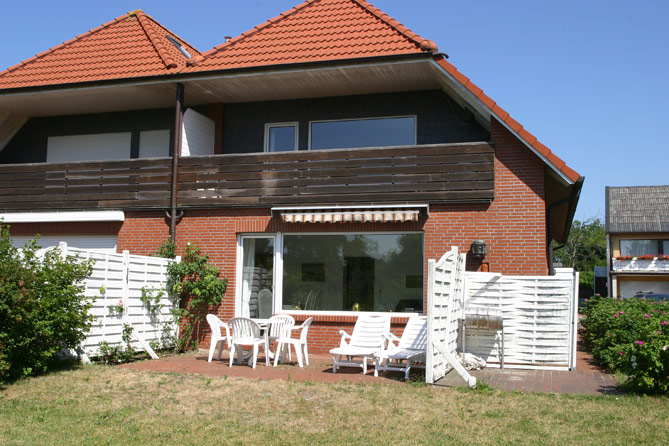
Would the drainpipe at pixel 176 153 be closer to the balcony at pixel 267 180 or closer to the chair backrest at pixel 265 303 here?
the balcony at pixel 267 180

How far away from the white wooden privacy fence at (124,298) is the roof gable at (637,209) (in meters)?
45.8

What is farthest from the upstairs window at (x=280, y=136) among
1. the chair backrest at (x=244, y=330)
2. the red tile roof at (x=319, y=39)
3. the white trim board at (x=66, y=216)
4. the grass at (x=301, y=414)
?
the grass at (x=301, y=414)

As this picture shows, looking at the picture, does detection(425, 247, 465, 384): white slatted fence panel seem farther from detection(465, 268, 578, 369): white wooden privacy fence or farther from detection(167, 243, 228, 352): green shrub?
detection(167, 243, 228, 352): green shrub

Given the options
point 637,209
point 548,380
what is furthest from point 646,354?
point 637,209

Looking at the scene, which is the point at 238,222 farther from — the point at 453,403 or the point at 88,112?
the point at 453,403

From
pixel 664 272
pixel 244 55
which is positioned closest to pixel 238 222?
pixel 244 55

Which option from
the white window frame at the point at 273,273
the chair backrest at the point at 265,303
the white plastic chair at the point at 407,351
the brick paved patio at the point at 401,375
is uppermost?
the white window frame at the point at 273,273

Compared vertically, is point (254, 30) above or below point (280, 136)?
above

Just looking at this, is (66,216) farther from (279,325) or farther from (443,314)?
(443,314)

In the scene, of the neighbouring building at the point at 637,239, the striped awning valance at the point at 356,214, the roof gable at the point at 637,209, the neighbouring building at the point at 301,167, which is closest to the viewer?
the striped awning valance at the point at 356,214

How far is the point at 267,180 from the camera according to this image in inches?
579

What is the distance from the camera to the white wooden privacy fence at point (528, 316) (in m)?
12.2

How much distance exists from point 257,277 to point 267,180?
223 cm

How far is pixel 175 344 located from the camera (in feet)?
46.4
